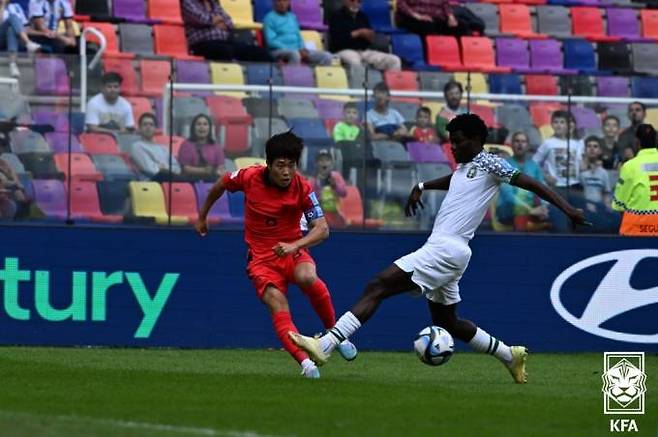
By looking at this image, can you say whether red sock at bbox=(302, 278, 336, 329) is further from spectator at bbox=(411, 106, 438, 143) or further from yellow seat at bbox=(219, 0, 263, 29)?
yellow seat at bbox=(219, 0, 263, 29)

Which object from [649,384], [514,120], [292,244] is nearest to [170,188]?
[514,120]

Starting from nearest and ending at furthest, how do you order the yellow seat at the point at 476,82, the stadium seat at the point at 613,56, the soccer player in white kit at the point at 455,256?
the soccer player in white kit at the point at 455,256
the yellow seat at the point at 476,82
the stadium seat at the point at 613,56

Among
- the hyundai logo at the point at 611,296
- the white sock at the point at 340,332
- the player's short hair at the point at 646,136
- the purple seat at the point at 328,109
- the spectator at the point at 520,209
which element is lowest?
the hyundai logo at the point at 611,296

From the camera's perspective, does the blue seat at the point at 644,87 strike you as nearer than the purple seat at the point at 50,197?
No

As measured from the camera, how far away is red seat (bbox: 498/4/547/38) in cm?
2673

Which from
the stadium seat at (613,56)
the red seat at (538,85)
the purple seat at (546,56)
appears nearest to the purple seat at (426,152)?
the red seat at (538,85)

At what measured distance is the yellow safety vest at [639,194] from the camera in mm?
18000

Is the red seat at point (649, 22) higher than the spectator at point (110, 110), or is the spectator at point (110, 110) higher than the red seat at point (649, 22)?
the red seat at point (649, 22)

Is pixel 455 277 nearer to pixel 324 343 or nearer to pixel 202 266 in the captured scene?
pixel 324 343

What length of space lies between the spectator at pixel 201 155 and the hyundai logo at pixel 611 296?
381 cm

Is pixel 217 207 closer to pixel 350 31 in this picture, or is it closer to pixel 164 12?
pixel 164 12

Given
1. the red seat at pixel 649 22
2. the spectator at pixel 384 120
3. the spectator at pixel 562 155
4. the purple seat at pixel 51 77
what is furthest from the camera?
the red seat at pixel 649 22

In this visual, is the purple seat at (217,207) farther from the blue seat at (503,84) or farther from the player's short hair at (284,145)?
the player's short hair at (284,145)

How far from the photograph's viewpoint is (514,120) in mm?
18906
